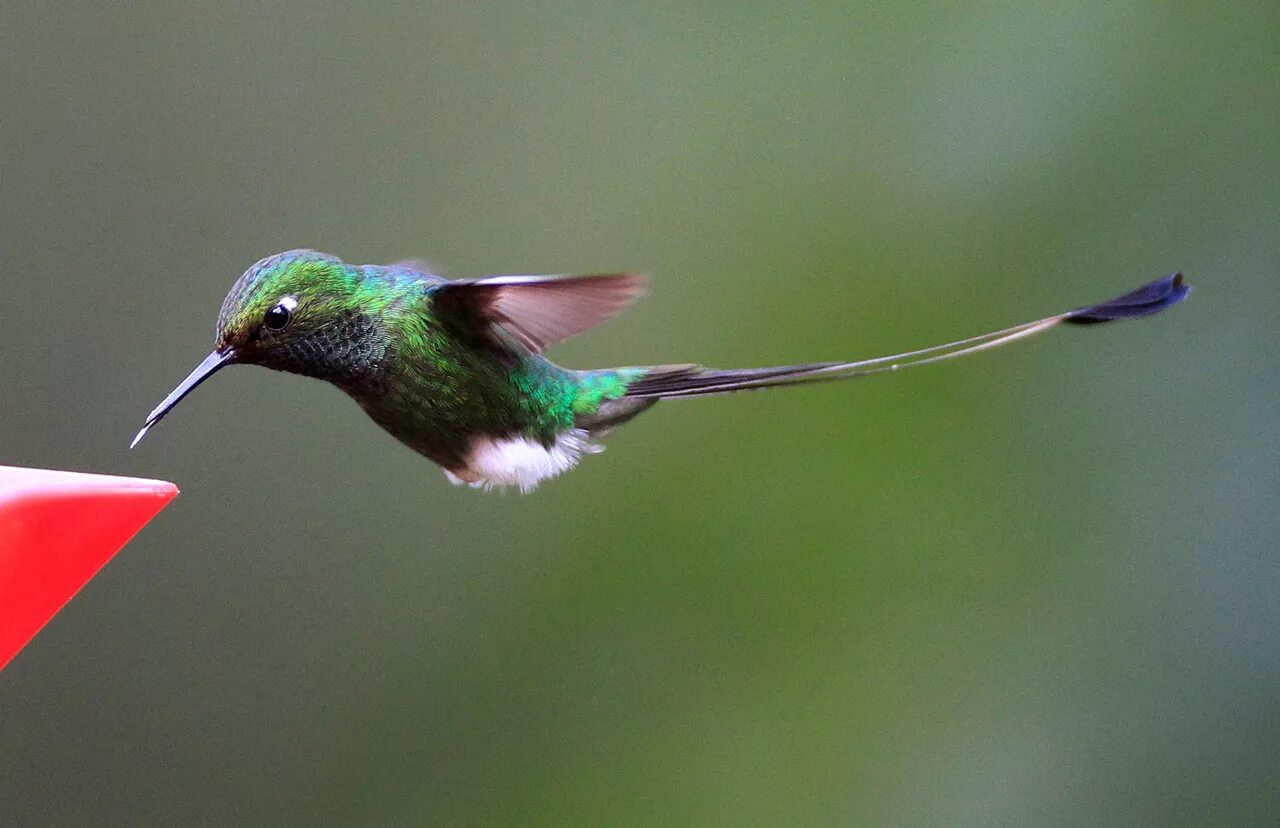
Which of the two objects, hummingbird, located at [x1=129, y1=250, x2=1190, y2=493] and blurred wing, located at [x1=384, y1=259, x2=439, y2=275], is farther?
blurred wing, located at [x1=384, y1=259, x2=439, y2=275]

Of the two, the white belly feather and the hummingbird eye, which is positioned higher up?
the hummingbird eye

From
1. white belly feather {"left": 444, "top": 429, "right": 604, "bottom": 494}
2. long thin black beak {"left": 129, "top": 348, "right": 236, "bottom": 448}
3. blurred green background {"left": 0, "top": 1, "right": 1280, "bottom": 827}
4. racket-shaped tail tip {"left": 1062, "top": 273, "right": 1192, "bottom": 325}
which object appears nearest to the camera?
long thin black beak {"left": 129, "top": 348, "right": 236, "bottom": 448}

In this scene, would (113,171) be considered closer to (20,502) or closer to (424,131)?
(424,131)

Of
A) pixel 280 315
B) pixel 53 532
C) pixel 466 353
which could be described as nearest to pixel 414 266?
pixel 466 353

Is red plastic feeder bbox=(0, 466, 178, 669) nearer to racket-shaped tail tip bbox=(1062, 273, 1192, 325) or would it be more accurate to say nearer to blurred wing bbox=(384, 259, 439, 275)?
blurred wing bbox=(384, 259, 439, 275)

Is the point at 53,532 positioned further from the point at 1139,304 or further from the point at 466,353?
the point at 1139,304

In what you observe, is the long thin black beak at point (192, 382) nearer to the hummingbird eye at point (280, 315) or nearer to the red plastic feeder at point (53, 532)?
the hummingbird eye at point (280, 315)

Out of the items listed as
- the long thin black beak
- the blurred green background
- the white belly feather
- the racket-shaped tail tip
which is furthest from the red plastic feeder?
the blurred green background

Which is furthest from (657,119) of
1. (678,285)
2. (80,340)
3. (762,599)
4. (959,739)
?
(959,739)
